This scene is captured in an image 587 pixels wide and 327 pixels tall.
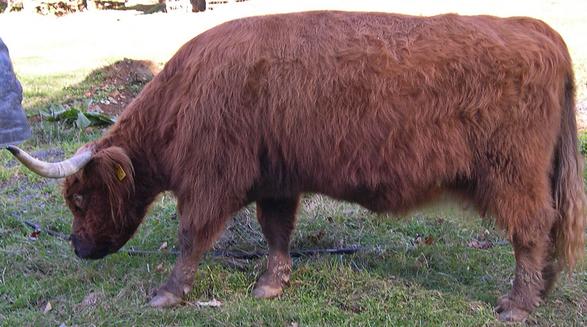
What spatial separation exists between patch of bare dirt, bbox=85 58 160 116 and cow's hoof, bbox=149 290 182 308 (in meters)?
5.81

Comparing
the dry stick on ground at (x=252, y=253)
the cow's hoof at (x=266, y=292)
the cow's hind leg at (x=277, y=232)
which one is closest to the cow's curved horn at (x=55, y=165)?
the dry stick on ground at (x=252, y=253)

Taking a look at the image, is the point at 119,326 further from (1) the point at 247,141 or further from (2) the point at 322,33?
(2) the point at 322,33

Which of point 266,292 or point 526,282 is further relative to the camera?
point 266,292

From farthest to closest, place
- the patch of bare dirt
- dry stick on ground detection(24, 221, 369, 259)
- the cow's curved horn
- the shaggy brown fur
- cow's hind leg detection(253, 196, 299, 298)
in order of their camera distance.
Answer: the patch of bare dirt
dry stick on ground detection(24, 221, 369, 259)
cow's hind leg detection(253, 196, 299, 298)
the shaggy brown fur
the cow's curved horn

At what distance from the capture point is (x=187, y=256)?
15.0 feet

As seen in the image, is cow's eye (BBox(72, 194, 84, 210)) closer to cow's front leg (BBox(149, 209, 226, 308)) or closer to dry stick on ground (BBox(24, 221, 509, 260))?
cow's front leg (BBox(149, 209, 226, 308))

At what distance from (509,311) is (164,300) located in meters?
2.03

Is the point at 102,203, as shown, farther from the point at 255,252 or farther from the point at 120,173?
the point at 255,252

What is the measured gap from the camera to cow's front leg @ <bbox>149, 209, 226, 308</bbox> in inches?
176

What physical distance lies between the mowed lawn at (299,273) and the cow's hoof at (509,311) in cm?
6

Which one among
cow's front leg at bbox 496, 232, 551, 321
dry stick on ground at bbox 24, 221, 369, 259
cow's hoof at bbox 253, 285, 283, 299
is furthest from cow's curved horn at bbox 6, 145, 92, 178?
cow's front leg at bbox 496, 232, 551, 321

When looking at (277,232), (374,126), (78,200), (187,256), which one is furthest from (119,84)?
(374,126)

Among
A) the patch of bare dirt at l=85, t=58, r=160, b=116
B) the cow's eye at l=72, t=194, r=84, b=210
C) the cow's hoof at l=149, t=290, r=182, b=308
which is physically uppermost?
the cow's eye at l=72, t=194, r=84, b=210

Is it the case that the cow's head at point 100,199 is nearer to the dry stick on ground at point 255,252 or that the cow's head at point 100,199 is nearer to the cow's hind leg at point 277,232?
the dry stick on ground at point 255,252
